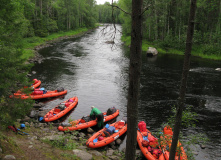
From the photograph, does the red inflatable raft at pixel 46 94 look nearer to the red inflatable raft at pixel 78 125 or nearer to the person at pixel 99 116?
the red inflatable raft at pixel 78 125

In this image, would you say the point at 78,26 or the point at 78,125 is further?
the point at 78,26

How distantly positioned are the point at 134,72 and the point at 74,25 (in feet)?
193

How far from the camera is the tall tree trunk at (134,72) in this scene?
3.48 m

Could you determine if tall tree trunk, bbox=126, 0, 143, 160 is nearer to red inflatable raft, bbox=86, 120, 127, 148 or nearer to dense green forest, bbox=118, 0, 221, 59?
red inflatable raft, bbox=86, 120, 127, 148

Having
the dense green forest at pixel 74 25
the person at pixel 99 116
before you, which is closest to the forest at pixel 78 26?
the dense green forest at pixel 74 25

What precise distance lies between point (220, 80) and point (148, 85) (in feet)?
26.5

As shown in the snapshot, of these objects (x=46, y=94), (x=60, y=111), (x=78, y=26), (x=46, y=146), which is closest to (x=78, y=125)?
(x=60, y=111)

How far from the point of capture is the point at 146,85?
1883cm

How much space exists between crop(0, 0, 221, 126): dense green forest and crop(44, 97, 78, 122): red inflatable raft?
10.0 ft

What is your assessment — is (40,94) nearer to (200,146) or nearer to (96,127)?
(96,127)

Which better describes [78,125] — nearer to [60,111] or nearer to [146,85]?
[60,111]

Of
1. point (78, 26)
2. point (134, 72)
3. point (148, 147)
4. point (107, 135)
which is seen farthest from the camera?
point (78, 26)

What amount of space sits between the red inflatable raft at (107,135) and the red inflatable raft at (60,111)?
11.6ft

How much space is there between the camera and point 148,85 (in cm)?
1884
